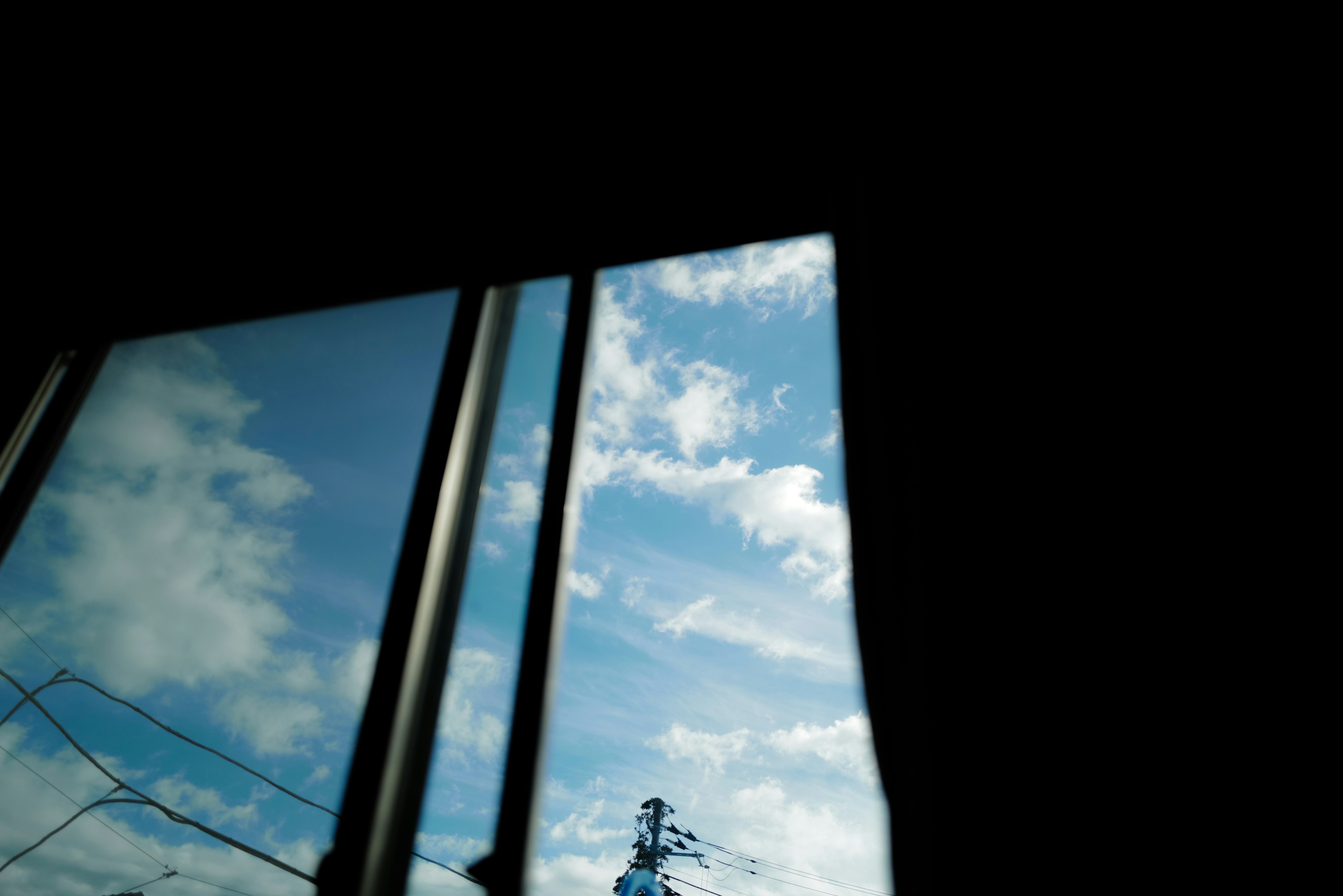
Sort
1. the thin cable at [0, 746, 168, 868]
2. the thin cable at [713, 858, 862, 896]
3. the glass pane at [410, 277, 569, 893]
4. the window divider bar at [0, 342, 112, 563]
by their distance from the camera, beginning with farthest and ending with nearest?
the window divider bar at [0, 342, 112, 563]
the thin cable at [0, 746, 168, 868]
the glass pane at [410, 277, 569, 893]
the thin cable at [713, 858, 862, 896]

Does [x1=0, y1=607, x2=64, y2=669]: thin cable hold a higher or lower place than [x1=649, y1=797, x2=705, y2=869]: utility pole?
higher

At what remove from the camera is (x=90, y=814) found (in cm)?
169

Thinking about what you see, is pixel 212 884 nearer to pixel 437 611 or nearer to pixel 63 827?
pixel 63 827

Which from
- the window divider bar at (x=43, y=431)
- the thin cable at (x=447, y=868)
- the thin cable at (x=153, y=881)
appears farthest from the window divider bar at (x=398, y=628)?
the window divider bar at (x=43, y=431)

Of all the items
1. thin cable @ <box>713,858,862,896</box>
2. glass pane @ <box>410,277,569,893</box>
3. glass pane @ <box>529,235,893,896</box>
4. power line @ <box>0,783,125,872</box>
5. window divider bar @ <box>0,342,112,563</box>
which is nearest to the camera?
thin cable @ <box>713,858,862,896</box>

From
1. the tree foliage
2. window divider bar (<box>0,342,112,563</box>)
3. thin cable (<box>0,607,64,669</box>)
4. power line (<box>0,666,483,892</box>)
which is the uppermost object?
window divider bar (<box>0,342,112,563</box>)

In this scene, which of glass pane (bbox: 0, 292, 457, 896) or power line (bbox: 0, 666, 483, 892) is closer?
power line (bbox: 0, 666, 483, 892)

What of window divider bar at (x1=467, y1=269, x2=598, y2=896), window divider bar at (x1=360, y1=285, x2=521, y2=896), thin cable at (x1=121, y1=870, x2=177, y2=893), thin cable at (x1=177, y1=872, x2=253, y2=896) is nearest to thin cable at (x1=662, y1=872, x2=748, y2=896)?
window divider bar at (x1=467, y1=269, x2=598, y2=896)

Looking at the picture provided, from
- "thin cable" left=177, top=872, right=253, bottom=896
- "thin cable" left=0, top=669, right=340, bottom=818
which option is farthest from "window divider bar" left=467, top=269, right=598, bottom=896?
"thin cable" left=177, top=872, right=253, bottom=896

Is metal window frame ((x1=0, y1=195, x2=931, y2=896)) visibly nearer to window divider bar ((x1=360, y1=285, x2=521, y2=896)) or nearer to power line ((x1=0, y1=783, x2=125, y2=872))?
window divider bar ((x1=360, y1=285, x2=521, y2=896))

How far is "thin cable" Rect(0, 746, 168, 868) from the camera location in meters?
1.54

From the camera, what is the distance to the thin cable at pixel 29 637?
1.92 meters

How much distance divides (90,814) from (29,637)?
633 millimetres

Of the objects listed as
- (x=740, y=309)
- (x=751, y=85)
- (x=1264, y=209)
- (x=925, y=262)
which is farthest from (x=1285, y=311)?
(x=751, y=85)
